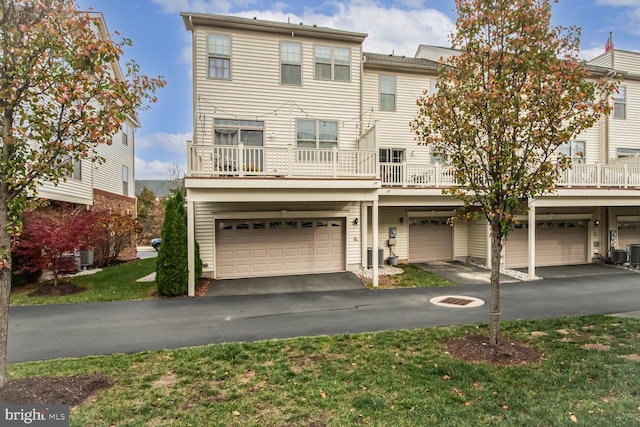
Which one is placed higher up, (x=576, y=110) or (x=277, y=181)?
(x=576, y=110)

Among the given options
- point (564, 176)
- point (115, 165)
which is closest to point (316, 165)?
point (564, 176)

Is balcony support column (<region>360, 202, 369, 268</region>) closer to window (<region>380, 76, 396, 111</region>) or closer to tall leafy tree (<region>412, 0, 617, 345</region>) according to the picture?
window (<region>380, 76, 396, 111</region>)

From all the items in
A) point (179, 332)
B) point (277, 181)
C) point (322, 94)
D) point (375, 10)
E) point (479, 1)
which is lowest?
point (179, 332)

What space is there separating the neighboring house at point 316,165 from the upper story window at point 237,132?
0.12ft

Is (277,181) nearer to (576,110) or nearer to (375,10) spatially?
(576,110)

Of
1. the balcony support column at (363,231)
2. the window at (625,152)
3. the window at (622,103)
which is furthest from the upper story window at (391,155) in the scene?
the window at (622,103)

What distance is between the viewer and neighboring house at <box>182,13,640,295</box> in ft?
Result: 35.5

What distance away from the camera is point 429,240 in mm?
15445

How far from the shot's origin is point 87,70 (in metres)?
4.11

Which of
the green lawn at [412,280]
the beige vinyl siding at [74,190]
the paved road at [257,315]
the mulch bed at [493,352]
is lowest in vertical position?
the paved road at [257,315]

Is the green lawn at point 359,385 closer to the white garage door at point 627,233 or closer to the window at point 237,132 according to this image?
the window at point 237,132

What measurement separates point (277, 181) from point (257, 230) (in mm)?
3050

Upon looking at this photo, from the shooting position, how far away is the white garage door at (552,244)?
49.6ft

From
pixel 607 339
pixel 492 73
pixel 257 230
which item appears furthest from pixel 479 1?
pixel 257 230
